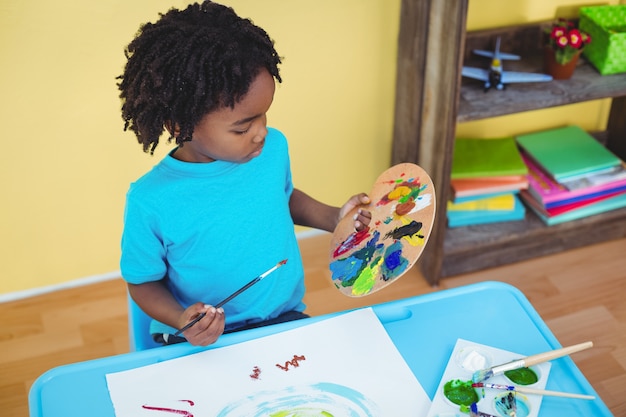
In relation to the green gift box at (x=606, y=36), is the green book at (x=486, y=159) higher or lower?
lower

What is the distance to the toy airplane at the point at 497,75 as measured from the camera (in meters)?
1.82

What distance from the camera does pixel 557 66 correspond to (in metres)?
1.85

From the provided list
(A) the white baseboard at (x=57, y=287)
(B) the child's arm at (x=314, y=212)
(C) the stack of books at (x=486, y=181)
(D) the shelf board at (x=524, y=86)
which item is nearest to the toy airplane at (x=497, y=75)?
(D) the shelf board at (x=524, y=86)

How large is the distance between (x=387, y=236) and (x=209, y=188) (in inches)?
11.6

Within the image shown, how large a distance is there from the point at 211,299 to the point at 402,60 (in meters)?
0.98

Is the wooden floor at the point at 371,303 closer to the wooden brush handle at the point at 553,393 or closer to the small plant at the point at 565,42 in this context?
the small plant at the point at 565,42

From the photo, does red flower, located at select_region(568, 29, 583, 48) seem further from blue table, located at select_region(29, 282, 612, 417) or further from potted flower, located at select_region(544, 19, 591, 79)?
blue table, located at select_region(29, 282, 612, 417)

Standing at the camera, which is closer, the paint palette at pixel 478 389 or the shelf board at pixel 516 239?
the paint palette at pixel 478 389

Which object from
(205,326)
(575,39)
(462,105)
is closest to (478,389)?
(205,326)

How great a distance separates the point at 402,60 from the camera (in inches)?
74.8

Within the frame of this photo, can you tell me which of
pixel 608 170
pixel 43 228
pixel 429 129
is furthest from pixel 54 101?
pixel 608 170

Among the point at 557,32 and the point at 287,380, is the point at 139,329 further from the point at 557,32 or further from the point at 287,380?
the point at 557,32

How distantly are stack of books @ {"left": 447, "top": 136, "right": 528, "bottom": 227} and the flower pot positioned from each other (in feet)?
0.91

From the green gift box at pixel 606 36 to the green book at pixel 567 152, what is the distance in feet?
0.93
